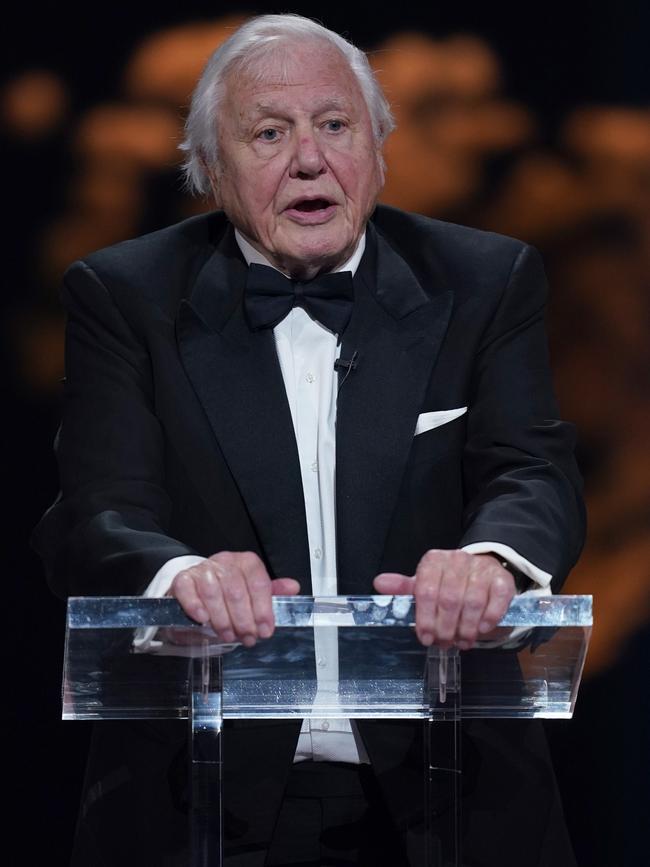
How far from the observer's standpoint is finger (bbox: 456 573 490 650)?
159 cm

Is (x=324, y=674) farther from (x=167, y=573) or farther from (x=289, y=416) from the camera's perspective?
(x=289, y=416)

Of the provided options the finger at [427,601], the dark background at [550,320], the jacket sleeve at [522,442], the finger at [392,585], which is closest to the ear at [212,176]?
the jacket sleeve at [522,442]

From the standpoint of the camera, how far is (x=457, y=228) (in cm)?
248

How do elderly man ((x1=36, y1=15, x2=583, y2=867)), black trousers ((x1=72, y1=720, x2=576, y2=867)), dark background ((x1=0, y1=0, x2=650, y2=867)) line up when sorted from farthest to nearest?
dark background ((x1=0, y1=0, x2=650, y2=867)) < elderly man ((x1=36, y1=15, x2=583, y2=867)) < black trousers ((x1=72, y1=720, x2=576, y2=867))

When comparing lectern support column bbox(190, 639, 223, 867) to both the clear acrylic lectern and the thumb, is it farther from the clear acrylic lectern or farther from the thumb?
the thumb

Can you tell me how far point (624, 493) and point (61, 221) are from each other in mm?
1269

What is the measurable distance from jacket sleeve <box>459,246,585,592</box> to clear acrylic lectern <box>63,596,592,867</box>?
0.24m

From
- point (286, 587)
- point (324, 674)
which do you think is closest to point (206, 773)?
point (324, 674)

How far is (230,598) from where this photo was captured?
159cm

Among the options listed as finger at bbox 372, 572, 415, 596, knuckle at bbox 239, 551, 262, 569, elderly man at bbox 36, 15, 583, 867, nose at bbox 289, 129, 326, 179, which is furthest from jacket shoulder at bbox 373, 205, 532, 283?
knuckle at bbox 239, 551, 262, 569

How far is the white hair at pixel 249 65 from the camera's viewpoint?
7.79ft

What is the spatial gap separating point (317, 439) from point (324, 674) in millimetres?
661

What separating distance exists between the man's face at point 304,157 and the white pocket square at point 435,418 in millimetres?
273

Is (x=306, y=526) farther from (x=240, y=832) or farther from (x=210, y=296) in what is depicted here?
(x=240, y=832)
